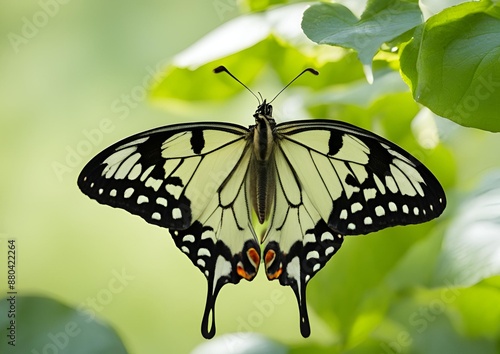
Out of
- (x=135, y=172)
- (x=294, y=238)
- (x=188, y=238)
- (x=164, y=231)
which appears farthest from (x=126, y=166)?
(x=164, y=231)

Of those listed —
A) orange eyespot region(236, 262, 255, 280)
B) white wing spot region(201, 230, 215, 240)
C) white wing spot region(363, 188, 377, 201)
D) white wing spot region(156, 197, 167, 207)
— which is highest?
white wing spot region(156, 197, 167, 207)

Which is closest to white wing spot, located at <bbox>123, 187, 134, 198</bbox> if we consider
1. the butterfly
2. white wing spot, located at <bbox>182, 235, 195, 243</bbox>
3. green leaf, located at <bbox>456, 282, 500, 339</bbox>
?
the butterfly

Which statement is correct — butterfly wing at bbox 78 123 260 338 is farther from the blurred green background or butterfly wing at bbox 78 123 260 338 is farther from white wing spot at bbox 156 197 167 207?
the blurred green background

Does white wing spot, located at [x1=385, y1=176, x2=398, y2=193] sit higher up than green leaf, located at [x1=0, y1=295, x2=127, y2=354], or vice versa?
white wing spot, located at [x1=385, y1=176, x2=398, y2=193]

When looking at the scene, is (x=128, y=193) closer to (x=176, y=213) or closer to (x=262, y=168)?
(x=176, y=213)

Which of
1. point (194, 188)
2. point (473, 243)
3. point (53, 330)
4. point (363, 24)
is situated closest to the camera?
point (363, 24)
